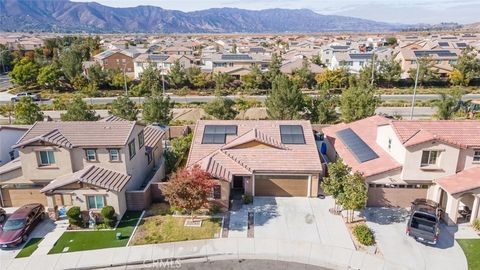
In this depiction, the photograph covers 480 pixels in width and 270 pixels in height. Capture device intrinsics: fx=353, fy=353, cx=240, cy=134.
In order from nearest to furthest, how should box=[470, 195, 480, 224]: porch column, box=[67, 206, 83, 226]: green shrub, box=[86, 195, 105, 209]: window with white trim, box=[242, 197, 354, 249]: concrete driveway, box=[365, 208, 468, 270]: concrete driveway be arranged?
box=[365, 208, 468, 270]: concrete driveway, box=[242, 197, 354, 249]: concrete driveway, box=[67, 206, 83, 226]: green shrub, box=[470, 195, 480, 224]: porch column, box=[86, 195, 105, 209]: window with white trim

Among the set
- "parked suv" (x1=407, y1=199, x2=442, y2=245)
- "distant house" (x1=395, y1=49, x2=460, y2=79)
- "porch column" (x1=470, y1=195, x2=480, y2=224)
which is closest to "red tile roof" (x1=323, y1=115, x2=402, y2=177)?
"parked suv" (x1=407, y1=199, x2=442, y2=245)

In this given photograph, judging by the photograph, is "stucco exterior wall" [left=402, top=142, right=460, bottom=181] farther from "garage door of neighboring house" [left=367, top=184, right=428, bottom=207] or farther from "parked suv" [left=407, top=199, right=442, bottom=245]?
"parked suv" [left=407, top=199, right=442, bottom=245]

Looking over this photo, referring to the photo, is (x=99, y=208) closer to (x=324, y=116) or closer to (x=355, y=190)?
(x=355, y=190)

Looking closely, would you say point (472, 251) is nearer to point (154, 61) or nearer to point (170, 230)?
point (170, 230)

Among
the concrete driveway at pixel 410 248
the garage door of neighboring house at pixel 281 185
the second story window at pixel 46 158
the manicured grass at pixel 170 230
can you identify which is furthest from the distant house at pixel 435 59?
the second story window at pixel 46 158

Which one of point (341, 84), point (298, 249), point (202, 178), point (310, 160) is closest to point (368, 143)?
point (310, 160)

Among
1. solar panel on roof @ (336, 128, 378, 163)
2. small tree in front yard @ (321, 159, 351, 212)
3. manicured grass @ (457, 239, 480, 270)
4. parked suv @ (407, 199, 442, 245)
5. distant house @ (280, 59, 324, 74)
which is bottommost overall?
manicured grass @ (457, 239, 480, 270)
